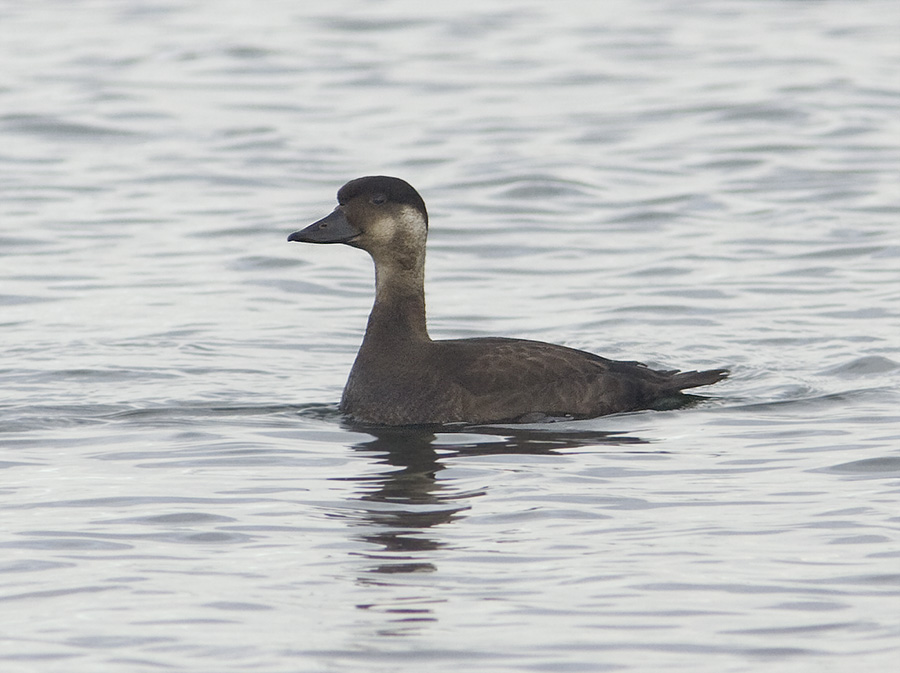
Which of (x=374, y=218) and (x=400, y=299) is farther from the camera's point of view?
(x=400, y=299)

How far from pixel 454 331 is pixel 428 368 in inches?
117

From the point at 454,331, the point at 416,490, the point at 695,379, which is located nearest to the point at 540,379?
the point at 695,379

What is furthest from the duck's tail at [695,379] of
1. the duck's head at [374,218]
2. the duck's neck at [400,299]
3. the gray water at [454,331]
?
the duck's head at [374,218]

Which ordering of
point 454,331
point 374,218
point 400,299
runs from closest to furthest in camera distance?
1. point 374,218
2. point 400,299
3. point 454,331

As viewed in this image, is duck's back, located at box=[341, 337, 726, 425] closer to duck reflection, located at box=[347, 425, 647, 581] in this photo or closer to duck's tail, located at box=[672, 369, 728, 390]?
duck reflection, located at box=[347, 425, 647, 581]

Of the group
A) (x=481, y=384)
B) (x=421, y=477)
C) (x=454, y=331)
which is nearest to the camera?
(x=421, y=477)

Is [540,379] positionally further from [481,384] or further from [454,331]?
[454,331]

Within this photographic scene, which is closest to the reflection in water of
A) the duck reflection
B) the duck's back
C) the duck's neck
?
the duck reflection

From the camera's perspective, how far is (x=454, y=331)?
12484 mm

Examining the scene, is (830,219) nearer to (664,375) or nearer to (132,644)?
(664,375)

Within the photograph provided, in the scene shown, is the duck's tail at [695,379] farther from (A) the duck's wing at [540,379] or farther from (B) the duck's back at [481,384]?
(B) the duck's back at [481,384]

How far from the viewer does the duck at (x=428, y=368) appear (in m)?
9.45

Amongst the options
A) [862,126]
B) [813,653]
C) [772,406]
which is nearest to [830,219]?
[862,126]

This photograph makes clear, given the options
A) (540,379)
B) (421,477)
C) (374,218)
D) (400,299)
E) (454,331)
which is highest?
(374,218)
